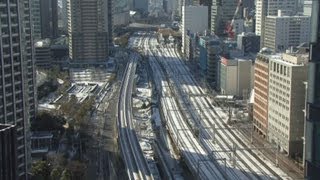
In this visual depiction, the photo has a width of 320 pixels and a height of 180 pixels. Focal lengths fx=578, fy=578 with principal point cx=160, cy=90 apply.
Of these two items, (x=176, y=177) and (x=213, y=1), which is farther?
(x=213, y=1)

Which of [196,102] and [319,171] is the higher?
[319,171]

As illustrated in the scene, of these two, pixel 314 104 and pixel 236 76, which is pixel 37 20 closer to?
pixel 236 76

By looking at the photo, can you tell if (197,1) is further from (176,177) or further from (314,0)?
(314,0)

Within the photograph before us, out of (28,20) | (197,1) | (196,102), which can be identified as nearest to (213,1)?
(197,1)

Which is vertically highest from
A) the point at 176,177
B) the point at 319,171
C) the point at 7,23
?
the point at 7,23

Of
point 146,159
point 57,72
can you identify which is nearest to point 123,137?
point 146,159

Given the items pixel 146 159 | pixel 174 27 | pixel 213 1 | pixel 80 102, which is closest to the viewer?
pixel 146 159

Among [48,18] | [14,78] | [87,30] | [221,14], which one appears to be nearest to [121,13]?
[48,18]

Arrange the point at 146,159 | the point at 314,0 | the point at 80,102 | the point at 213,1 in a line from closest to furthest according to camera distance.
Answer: the point at 314,0 < the point at 146,159 < the point at 80,102 < the point at 213,1
